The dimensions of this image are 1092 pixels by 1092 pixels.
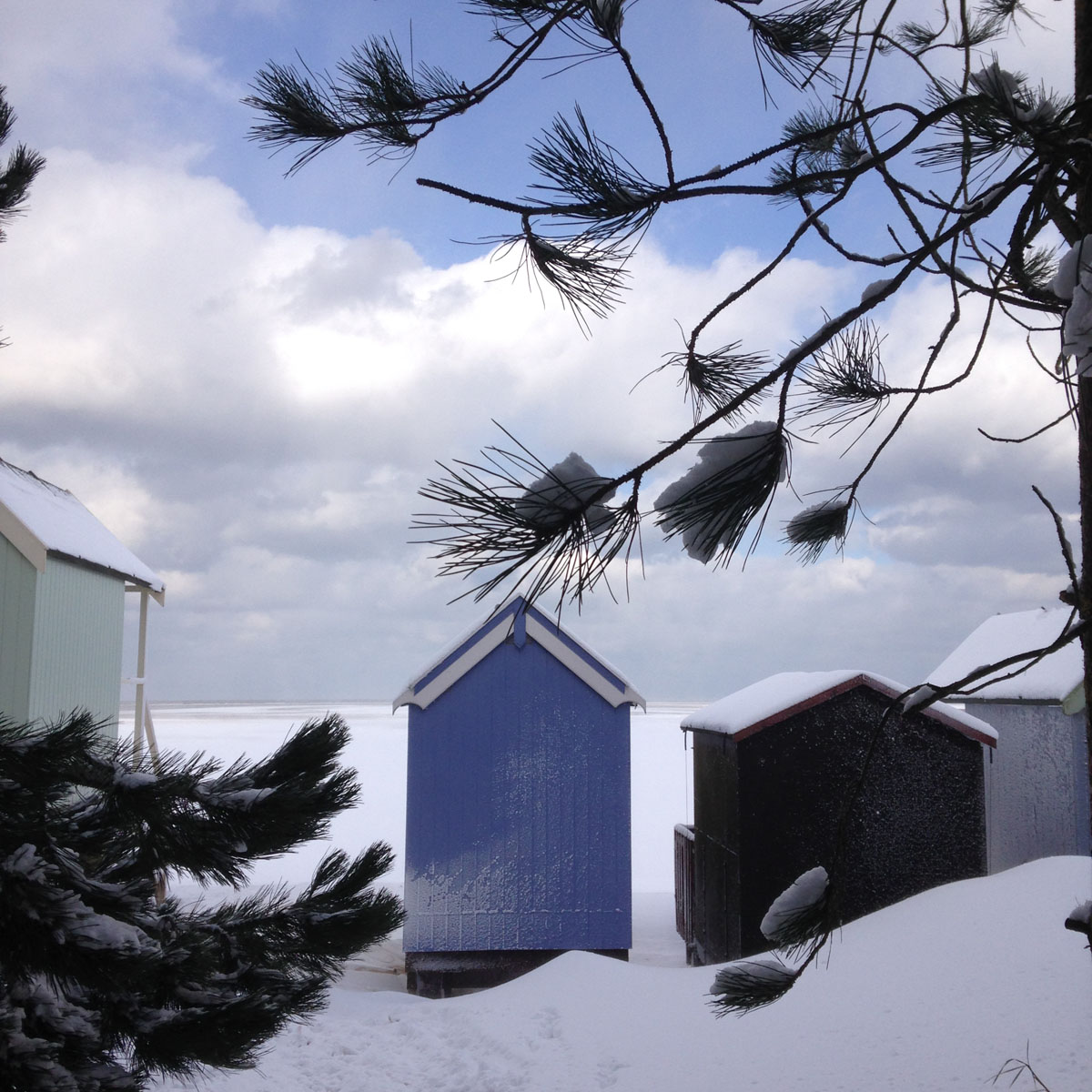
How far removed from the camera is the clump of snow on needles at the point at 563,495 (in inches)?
75.3

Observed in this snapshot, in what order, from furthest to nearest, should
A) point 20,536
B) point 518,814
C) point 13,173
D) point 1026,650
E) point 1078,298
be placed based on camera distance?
point 1026,650 → point 518,814 → point 20,536 → point 13,173 → point 1078,298

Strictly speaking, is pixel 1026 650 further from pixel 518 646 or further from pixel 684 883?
pixel 518 646

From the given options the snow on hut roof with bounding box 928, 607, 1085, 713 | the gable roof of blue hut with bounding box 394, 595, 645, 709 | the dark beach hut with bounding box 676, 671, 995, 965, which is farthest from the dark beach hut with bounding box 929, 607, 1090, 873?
the gable roof of blue hut with bounding box 394, 595, 645, 709

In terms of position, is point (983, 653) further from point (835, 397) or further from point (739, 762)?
point (835, 397)

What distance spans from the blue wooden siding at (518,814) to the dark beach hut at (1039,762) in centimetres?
363

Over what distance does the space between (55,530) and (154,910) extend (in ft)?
26.0

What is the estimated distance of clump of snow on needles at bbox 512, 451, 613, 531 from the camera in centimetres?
191

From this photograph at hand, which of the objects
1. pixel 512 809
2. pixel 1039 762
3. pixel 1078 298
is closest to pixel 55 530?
pixel 512 809

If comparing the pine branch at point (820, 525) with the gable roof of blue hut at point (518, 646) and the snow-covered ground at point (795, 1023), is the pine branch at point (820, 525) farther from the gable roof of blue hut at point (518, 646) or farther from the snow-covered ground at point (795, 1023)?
the gable roof of blue hut at point (518, 646)

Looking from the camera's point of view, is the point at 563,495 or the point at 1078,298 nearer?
the point at 563,495

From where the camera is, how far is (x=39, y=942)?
1961mm

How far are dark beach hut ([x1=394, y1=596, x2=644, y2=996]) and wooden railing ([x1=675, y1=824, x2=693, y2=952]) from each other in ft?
4.47

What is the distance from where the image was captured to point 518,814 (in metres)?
8.86

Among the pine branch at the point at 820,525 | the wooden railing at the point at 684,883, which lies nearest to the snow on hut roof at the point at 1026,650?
the wooden railing at the point at 684,883
